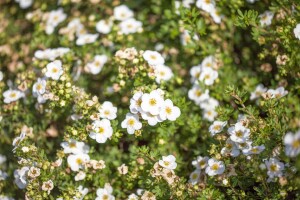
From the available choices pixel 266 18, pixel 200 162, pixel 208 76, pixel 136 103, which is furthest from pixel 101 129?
pixel 266 18

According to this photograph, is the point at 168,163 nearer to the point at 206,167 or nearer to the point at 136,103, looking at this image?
the point at 206,167

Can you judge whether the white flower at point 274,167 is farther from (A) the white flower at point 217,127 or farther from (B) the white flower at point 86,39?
(B) the white flower at point 86,39

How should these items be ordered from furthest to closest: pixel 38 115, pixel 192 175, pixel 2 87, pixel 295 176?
pixel 38 115 < pixel 2 87 < pixel 192 175 < pixel 295 176

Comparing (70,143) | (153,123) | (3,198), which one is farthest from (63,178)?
(153,123)

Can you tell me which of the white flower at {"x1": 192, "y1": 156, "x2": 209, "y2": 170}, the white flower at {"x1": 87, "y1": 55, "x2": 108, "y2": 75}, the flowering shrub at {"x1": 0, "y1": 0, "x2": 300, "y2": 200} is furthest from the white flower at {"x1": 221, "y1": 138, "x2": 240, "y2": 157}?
the white flower at {"x1": 87, "y1": 55, "x2": 108, "y2": 75}

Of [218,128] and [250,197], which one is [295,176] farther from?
[218,128]

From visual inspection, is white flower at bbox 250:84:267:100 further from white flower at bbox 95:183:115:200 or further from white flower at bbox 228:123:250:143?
white flower at bbox 95:183:115:200

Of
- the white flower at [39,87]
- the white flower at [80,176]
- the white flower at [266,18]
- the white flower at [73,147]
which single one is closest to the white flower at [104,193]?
the white flower at [80,176]
